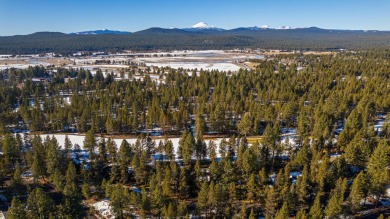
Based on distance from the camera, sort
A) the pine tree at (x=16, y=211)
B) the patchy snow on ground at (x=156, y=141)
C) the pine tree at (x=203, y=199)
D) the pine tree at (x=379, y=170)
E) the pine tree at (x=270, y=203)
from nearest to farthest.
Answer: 1. the pine tree at (x=16, y=211)
2. the pine tree at (x=270, y=203)
3. the pine tree at (x=203, y=199)
4. the pine tree at (x=379, y=170)
5. the patchy snow on ground at (x=156, y=141)

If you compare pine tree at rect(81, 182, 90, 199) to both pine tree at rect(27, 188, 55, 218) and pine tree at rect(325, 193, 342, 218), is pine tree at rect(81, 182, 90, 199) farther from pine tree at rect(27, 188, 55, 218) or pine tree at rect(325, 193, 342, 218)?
pine tree at rect(325, 193, 342, 218)

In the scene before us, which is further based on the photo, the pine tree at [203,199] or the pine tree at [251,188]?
the pine tree at [251,188]

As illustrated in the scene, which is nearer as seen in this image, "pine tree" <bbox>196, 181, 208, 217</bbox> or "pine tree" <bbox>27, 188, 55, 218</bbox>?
"pine tree" <bbox>27, 188, 55, 218</bbox>

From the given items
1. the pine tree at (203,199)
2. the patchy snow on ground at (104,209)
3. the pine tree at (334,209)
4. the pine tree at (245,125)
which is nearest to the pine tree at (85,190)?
the patchy snow on ground at (104,209)

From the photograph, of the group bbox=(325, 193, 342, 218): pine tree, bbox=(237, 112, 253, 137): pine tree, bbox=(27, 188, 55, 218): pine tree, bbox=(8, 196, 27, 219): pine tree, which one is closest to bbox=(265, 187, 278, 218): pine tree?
bbox=(325, 193, 342, 218): pine tree

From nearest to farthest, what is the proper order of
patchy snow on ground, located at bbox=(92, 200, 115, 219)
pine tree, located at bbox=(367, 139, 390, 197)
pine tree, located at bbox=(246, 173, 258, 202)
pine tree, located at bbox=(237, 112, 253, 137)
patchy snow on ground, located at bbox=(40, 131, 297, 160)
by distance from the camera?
pine tree, located at bbox=(367, 139, 390, 197) < patchy snow on ground, located at bbox=(92, 200, 115, 219) < pine tree, located at bbox=(246, 173, 258, 202) < patchy snow on ground, located at bbox=(40, 131, 297, 160) < pine tree, located at bbox=(237, 112, 253, 137)

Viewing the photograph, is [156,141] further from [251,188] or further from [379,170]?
[379,170]

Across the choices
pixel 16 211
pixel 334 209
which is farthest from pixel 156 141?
pixel 334 209

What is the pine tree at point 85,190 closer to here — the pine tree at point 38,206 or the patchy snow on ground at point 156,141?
the pine tree at point 38,206

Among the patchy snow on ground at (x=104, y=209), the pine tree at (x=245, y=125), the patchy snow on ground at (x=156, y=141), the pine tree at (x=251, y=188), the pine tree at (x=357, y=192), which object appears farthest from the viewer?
the pine tree at (x=245, y=125)
